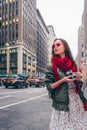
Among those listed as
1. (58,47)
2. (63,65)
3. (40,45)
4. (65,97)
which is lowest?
(65,97)

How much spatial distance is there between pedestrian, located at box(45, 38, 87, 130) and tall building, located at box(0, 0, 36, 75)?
64844mm

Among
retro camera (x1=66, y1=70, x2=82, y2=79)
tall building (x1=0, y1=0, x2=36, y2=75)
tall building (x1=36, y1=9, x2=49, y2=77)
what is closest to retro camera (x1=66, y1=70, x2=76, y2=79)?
retro camera (x1=66, y1=70, x2=82, y2=79)

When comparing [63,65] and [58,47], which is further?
[58,47]

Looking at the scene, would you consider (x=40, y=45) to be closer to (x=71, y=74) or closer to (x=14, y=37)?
(x=14, y=37)

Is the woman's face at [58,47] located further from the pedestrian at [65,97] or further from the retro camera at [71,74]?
the retro camera at [71,74]

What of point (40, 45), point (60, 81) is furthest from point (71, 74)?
point (40, 45)

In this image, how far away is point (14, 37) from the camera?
231 feet

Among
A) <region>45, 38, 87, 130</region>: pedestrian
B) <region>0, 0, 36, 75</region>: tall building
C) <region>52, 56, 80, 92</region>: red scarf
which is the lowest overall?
<region>45, 38, 87, 130</region>: pedestrian

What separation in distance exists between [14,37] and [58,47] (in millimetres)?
68694

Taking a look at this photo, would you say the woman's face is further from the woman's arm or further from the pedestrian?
the woman's arm

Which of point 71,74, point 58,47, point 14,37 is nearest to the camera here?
point 71,74

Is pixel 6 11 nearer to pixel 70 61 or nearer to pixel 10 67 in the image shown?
pixel 10 67

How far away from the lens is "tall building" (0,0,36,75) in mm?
68688

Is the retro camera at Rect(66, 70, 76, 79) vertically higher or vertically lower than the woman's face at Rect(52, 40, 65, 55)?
lower
